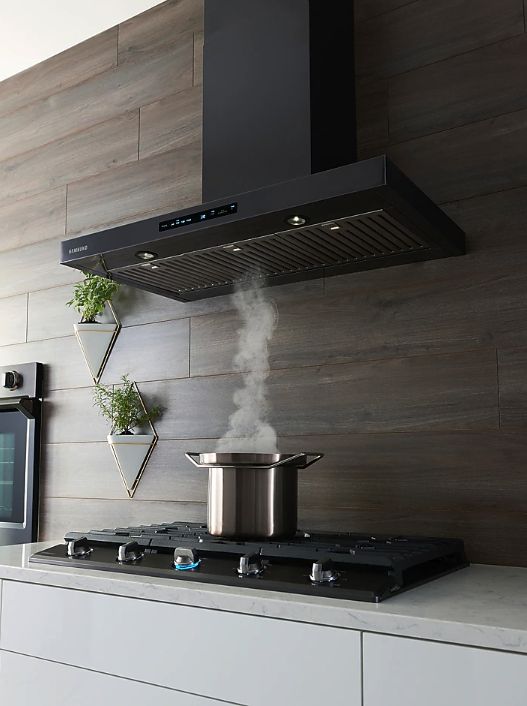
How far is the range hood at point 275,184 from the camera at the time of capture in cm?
168

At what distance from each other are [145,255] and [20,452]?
3.96 ft

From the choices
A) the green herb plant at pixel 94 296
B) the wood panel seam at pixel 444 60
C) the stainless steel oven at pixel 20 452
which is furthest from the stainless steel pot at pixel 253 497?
the stainless steel oven at pixel 20 452

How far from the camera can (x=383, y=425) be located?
6.34ft

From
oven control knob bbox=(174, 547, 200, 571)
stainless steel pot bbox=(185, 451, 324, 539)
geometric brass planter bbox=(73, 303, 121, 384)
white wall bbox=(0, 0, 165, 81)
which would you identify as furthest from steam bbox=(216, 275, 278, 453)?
white wall bbox=(0, 0, 165, 81)

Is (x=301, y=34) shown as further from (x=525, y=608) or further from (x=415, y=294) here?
(x=525, y=608)

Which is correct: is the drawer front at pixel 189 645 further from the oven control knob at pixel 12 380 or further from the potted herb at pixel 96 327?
the oven control knob at pixel 12 380

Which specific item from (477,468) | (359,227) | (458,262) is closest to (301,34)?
(359,227)

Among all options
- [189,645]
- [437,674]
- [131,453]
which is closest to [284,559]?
[189,645]

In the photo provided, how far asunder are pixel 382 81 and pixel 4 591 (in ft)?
5.43

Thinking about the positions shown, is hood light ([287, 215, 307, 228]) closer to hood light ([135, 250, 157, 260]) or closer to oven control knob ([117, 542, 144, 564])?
hood light ([135, 250, 157, 260])

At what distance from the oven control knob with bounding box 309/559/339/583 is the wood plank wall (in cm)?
56

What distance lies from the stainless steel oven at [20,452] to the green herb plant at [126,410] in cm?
40

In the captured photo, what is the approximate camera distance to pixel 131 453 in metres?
2.37

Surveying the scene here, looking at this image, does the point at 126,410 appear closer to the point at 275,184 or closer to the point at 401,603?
the point at 275,184
